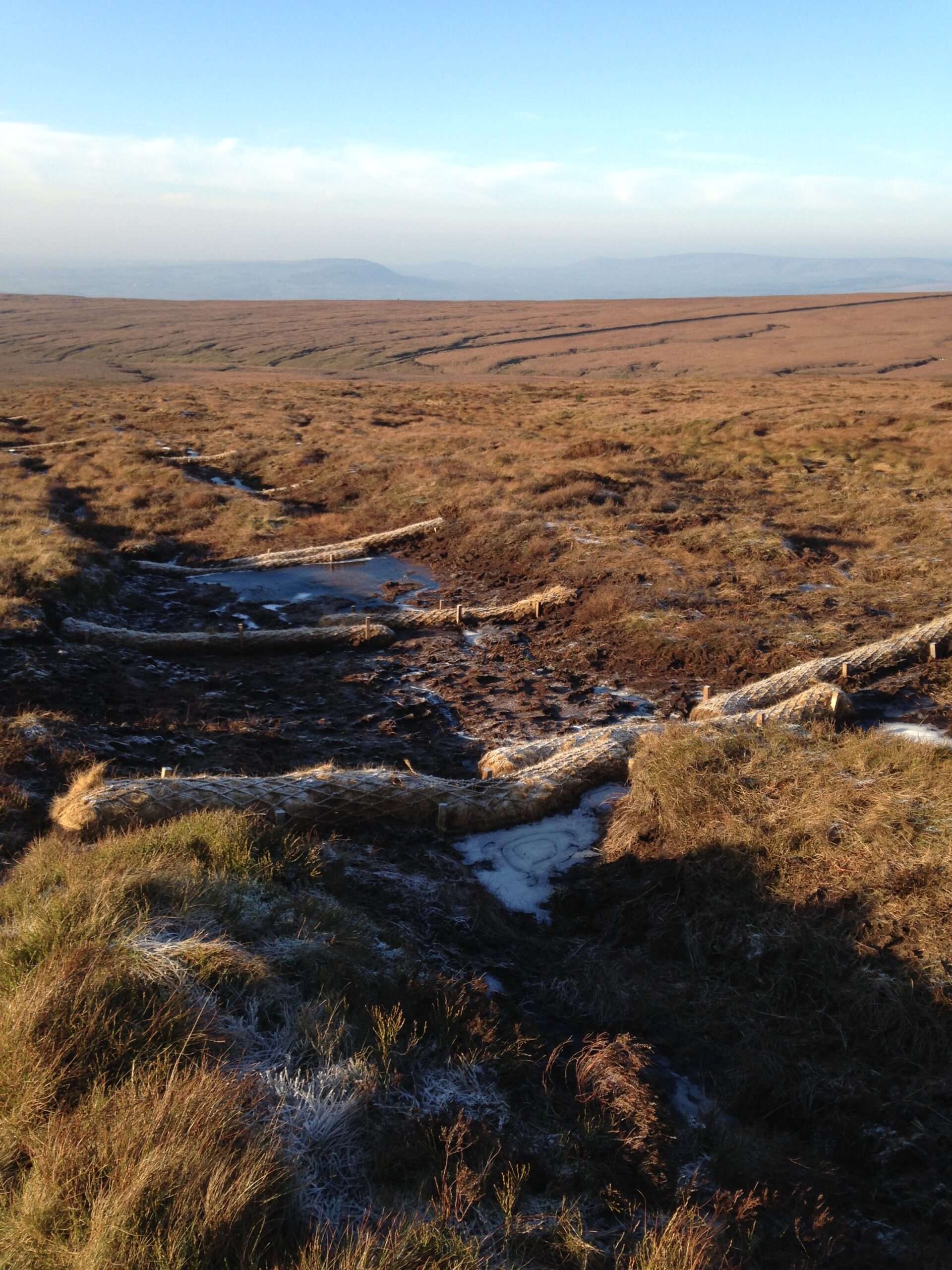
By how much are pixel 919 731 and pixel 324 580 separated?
35.8 ft

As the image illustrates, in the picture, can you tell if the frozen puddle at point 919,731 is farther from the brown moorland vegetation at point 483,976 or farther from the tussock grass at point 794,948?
the tussock grass at point 794,948

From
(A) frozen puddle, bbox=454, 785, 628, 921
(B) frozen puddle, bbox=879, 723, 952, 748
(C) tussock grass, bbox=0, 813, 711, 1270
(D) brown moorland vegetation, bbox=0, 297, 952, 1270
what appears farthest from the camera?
(B) frozen puddle, bbox=879, 723, 952, 748

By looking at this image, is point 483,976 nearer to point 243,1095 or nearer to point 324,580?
point 243,1095

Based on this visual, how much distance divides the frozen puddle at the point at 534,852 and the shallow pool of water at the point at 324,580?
8371mm

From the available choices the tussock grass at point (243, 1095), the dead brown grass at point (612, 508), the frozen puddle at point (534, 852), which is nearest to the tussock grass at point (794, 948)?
the frozen puddle at point (534, 852)

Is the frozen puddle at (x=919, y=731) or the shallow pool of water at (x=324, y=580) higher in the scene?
the shallow pool of water at (x=324, y=580)

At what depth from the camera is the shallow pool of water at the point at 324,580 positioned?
49.1 ft

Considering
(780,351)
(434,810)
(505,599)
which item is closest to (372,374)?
(780,351)

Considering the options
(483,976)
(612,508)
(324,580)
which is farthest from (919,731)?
(324,580)

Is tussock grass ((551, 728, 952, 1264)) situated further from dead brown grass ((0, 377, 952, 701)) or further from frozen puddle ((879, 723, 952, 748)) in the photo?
dead brown grass ((0, 377, 952, 701))

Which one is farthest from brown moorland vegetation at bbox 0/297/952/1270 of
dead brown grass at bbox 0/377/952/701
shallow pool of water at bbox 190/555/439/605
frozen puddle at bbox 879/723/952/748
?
shallow pool of water at bbox 190/555/439/605

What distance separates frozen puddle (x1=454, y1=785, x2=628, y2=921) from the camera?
6027mm

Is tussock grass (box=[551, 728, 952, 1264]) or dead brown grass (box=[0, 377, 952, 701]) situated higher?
dead brown grass (box=[0, 377, 952, 701])

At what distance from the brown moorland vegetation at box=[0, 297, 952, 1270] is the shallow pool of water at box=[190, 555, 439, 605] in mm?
2195
